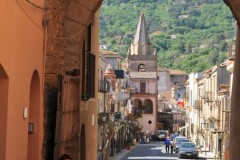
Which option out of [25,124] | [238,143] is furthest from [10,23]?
[238,143]

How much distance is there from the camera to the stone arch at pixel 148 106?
9281cm

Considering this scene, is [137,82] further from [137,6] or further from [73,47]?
→ [137,6]

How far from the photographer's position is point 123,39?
177 metres

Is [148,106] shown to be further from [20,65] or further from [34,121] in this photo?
[20,65]

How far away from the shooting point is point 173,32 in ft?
638

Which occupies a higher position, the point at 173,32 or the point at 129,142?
the point at 173,32

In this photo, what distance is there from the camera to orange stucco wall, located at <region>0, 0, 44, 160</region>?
872 centimetres

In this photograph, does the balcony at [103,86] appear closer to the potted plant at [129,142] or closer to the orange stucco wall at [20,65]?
the potted plant at [129,142]

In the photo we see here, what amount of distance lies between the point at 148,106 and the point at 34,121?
8327cm

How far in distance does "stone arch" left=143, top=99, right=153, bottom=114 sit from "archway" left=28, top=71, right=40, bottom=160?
269 ft

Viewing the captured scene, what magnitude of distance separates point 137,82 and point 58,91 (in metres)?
84.6

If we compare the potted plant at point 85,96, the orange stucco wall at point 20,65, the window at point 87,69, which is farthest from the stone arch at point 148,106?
the orange stucco wall at point 20,65

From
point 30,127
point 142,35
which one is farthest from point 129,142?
point 30,127

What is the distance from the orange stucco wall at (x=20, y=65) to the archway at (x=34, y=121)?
0.05 feet
